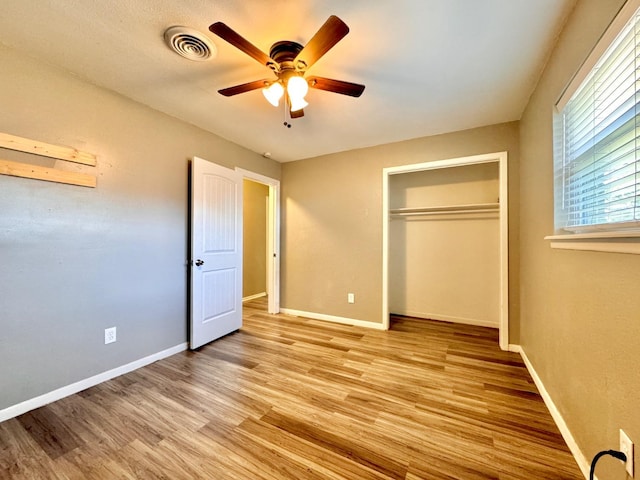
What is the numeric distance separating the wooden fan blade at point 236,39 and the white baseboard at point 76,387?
2.61 m

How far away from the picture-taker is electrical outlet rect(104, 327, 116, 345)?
84.7 inches

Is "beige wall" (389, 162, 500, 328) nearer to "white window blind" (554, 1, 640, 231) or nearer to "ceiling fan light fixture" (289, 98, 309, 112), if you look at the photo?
"white window blind" (554, 1, 640, 231)

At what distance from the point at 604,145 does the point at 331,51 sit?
5.17ft

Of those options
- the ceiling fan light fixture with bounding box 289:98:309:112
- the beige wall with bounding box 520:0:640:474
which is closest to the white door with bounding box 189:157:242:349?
the ceiling fan light fixture with bounding box 289:98:309:112

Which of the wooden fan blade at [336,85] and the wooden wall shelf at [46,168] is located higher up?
the wooden fan blade at [336,85]

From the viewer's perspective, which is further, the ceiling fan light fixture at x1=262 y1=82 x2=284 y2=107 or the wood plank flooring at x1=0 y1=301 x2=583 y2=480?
the ceiling fan light fixture at x1=262 y1=82 x2=284 y2=107

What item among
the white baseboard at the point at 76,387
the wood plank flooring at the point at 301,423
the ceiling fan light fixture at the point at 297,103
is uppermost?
the ceiling fan light fixture at the point at 297,103

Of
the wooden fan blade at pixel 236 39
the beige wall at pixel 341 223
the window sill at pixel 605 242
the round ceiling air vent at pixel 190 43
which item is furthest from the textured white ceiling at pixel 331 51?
the window sill at pixel 605 242

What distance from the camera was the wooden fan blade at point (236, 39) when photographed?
121 centimetres

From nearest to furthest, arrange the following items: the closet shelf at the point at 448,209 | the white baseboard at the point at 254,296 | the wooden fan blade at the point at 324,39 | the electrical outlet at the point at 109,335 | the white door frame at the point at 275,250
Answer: the wooden fan blade at the point at 324,39, the electrical outlet at the point at 109,335, the closet shelf at the point at 448,209, the white door frame at the point at 275,250, the white baseboard at the point at 254,296

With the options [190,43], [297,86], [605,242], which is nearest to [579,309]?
[605,242]

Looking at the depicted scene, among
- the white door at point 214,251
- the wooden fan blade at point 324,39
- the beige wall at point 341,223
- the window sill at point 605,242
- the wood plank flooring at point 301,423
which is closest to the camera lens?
the window sill at point 605,242

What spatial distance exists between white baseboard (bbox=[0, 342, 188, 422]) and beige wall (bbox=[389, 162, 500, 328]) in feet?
10.5

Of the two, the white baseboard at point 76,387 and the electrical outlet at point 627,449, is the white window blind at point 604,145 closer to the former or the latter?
the electrical outlet at point 627,449
